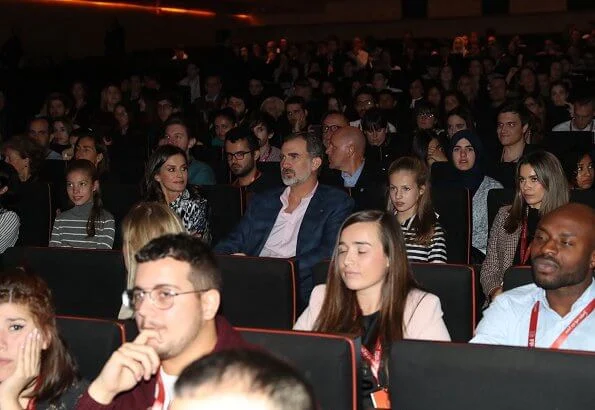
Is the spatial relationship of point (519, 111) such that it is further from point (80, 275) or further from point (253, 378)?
point (253, 378)

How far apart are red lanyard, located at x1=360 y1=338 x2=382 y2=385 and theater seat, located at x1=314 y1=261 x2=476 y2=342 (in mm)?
549

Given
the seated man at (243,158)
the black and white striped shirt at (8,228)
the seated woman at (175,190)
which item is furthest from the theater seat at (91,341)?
the seated man at (243,158)

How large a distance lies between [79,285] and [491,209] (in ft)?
7.70

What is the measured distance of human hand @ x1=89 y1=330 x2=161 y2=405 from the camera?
2.40 metres

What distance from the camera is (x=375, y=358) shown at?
318cm

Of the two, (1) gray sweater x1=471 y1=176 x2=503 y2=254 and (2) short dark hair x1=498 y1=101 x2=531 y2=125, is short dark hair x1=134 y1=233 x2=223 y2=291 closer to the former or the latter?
(1) gray sweater x1=471 y1=176 x2=503 y2=254

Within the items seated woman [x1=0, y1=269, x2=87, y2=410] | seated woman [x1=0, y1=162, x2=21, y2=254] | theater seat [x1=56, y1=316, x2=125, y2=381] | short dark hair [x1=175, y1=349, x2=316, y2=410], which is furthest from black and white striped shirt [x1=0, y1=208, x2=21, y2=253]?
short dark hair [x1=175, y1=349, x2=316, y2=410]

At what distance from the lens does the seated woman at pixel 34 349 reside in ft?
8.91

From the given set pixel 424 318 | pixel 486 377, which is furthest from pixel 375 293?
pixel 486 377

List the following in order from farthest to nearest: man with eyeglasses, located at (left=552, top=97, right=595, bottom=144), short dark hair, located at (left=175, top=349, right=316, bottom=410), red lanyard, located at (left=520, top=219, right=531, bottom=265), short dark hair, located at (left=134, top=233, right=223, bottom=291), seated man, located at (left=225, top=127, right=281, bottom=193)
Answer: man with eyeglasses, located at (left=552, top=97, right=595, bottom=144) → seated man, located at (left=225, top=127, right=281, bottom=193) → red lanyard, located at (left=520, top=219, right=531, bottom=265) → short dark hair, located at (left=134, top=233, right=223, bottom=291) → short dark hair, located at (left=175, top=349, right=316, bottom=410)

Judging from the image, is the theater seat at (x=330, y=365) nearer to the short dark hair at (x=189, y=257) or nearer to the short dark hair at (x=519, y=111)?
the short dark hair at (x=189, y=257)

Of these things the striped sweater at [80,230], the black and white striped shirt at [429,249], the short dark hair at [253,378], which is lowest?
the short dark hair at [253,378]

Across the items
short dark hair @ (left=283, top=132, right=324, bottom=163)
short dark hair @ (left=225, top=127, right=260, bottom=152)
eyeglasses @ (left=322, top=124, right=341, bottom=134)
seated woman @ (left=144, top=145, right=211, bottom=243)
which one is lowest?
seated woman @ (left=144, top=145, right=211, bottom=243)

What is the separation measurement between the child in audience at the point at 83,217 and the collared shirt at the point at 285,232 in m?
0.96
